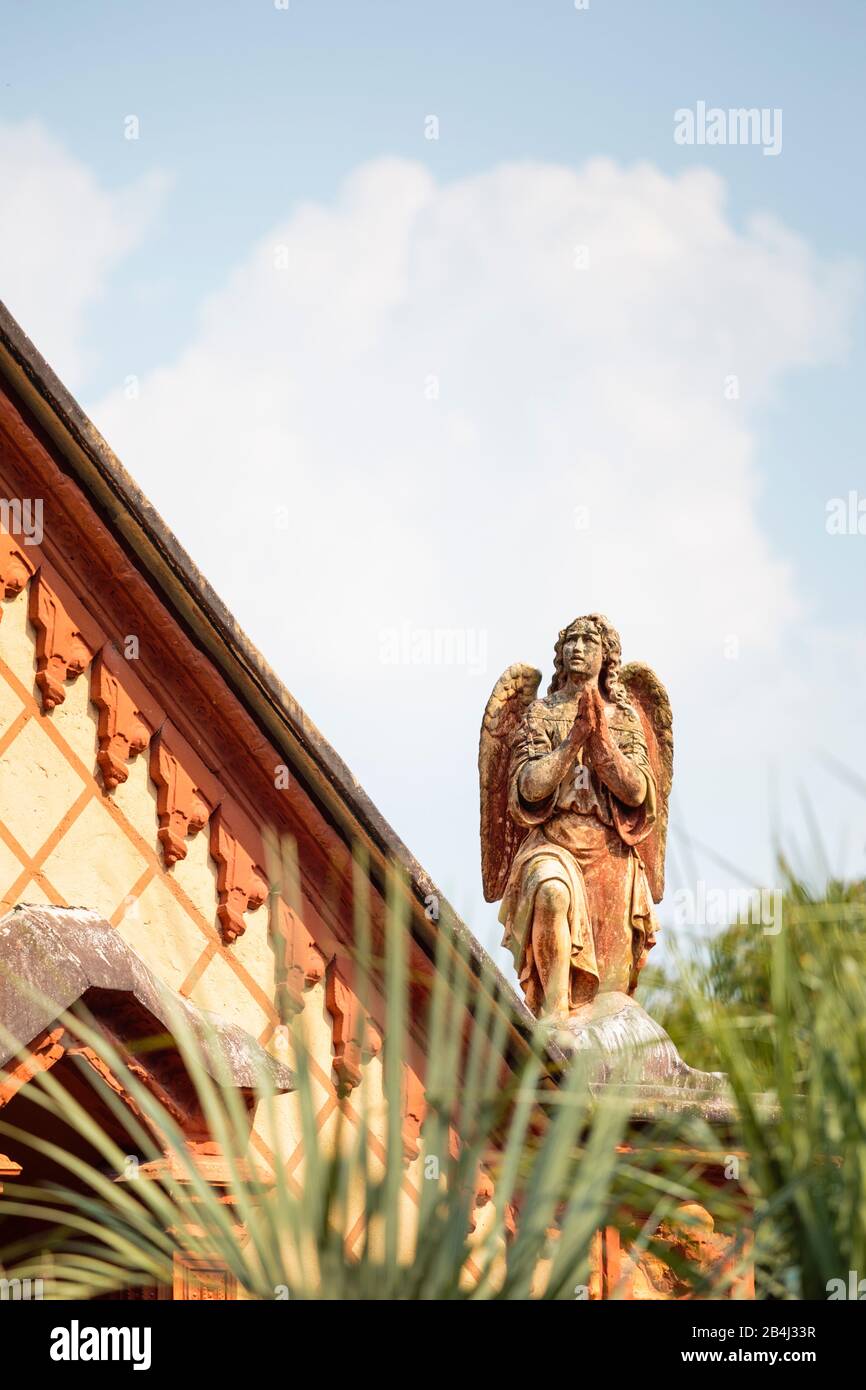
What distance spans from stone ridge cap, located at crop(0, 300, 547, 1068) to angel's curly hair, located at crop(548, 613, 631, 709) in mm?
1902

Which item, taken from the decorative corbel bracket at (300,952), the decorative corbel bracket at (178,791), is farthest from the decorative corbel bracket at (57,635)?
the decorative corbel bracket at (300,952)

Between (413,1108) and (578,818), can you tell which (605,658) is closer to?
(578,818)

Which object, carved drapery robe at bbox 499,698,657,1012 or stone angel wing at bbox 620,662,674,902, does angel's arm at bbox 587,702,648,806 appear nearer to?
carved drapery robe at bbox 499,698,657,1012

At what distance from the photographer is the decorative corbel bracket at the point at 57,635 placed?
7.08 metres

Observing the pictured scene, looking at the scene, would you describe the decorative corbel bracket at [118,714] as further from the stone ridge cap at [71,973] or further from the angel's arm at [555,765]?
the angel's arm at [555,765]

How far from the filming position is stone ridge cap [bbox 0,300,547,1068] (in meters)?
7.08

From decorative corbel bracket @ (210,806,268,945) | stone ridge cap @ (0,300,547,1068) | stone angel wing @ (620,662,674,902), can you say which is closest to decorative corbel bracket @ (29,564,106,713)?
stone ridge cap @ (0,300,547,1068)

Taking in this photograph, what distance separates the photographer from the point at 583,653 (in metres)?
9.23

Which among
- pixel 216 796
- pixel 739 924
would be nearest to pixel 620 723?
pixel 216 796

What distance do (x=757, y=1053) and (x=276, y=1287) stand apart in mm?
1072

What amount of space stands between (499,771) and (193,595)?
8.22 feet

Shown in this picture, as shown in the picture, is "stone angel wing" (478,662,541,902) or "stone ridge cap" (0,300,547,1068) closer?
"stone ridge cap" (0,300,547,1068)
